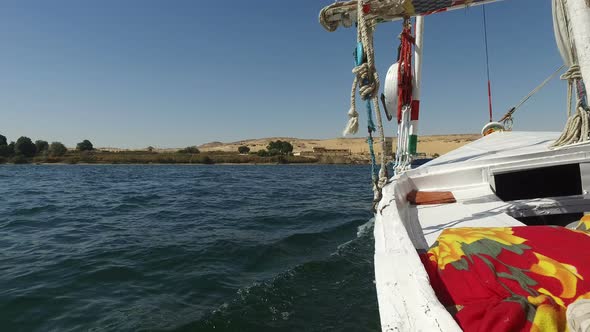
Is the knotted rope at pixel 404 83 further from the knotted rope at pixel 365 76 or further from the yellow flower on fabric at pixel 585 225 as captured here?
the yellow flower on fabric at pixel 585 225

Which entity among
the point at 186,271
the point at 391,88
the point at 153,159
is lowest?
the point at 186,271

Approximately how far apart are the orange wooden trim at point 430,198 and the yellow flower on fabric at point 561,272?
2.09 metres

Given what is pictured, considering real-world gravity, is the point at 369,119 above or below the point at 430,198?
above

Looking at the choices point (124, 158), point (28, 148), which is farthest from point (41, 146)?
point (124, 158)

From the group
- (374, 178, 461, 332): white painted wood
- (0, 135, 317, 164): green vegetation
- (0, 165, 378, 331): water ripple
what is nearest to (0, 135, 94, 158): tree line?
(0, 135, 317, 164): green vegetation

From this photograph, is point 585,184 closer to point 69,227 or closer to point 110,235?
point 110,235

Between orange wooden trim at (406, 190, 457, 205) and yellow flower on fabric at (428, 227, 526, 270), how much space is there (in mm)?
1690

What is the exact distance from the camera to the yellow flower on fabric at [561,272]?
145cm

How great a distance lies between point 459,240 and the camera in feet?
6.39

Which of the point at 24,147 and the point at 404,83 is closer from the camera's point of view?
the point at 404,83

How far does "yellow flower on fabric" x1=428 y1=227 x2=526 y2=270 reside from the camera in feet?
6.00

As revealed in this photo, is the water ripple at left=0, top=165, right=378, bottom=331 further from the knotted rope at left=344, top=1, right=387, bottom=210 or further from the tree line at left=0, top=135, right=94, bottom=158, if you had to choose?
the tree line at left=0, top=135, right=94, bottom=158

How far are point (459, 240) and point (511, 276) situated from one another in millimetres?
383

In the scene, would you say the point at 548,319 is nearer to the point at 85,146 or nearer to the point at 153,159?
the point at 153,159
